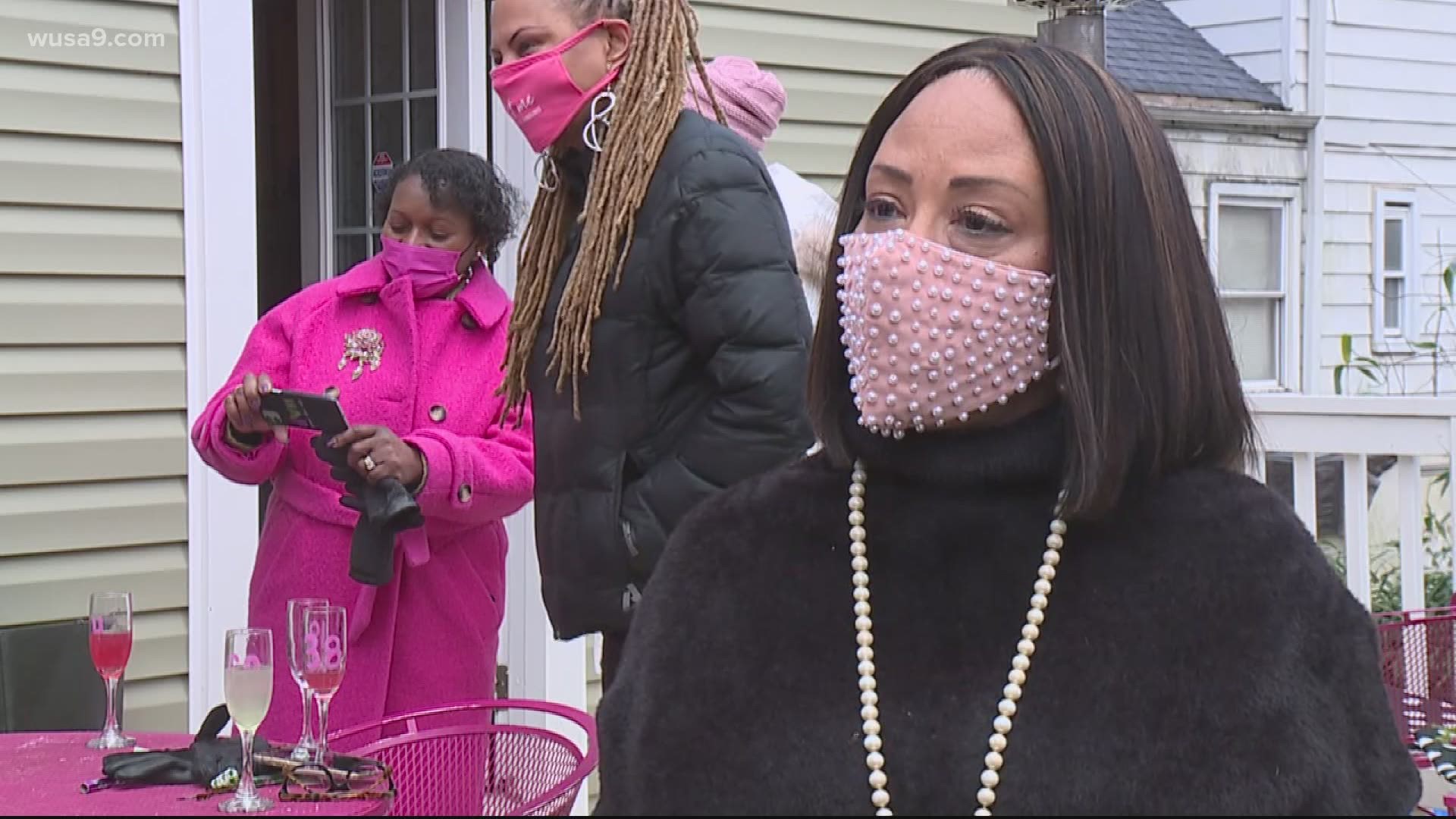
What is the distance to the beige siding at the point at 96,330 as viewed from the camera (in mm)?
3848

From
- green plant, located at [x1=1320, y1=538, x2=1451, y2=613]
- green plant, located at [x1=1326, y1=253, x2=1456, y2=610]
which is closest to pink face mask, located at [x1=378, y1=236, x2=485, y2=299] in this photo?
green plant, located at [x1=1320, y1=538, x2=1451, y2=613]

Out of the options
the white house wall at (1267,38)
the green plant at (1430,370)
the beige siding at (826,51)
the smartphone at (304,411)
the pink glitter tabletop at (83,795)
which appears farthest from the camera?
the white house wall at (1267,38)

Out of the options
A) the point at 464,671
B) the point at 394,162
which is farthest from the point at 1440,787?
the point at 394,162

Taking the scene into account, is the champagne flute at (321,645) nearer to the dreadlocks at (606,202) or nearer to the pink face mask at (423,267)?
the dreadlocks at (606,202)

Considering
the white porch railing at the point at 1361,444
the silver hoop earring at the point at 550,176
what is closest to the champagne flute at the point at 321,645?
the silver hoop earring at the point at 550,176

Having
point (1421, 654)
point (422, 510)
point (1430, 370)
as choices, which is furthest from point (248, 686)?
point (1430, 370)

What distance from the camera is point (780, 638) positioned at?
1.55 m

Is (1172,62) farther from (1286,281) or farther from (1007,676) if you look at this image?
(1007,676)

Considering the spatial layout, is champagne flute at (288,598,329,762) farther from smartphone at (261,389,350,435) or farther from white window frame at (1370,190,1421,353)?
white window frame at (1370,190,1421,353)

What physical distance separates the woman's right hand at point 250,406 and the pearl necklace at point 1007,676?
1855mm

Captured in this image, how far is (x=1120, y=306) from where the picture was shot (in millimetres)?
1488

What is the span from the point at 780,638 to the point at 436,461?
1.71 meters

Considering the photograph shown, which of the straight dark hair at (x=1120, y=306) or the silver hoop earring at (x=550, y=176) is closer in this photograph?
the straight dark hair at (x=1120, y=306)

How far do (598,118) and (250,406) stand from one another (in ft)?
3.14
